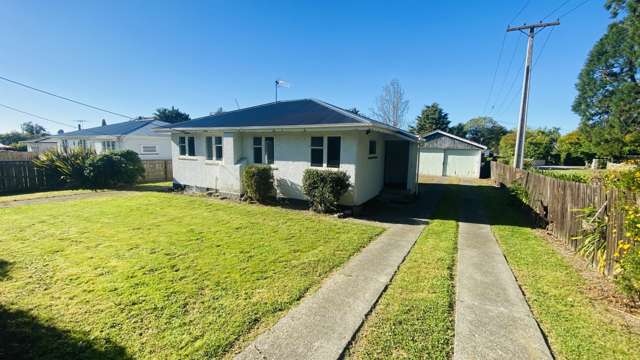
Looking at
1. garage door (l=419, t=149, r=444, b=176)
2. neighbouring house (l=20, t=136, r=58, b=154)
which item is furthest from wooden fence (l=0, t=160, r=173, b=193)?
garage door (l=419, t=149, r=444, b=176)

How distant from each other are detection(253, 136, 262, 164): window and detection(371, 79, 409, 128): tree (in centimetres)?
2402

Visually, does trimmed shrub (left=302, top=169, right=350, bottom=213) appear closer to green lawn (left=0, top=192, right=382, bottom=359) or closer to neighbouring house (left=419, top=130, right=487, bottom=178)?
green lawn (left=0, top=192, right=382, bottom=359)

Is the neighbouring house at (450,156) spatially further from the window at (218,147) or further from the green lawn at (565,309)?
the green lawn at (565,309)

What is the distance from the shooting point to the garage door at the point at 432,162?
2350cm

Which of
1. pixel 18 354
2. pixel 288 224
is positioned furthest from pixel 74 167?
pixel 18 354

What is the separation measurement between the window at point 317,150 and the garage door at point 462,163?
58.9 ft

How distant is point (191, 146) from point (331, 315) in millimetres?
12041

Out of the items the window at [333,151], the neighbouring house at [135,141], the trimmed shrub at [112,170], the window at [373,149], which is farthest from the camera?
the neighbouring house at [135,141]

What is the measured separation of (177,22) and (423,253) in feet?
49.5

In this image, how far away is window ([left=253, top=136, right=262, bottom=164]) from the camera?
10.9m

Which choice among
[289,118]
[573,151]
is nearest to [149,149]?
[289,118]

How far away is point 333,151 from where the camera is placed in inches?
365

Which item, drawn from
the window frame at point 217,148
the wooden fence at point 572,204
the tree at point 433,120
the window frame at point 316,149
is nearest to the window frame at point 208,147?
the window frame at point 217,148

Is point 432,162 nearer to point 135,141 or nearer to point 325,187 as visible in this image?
point 325,187
